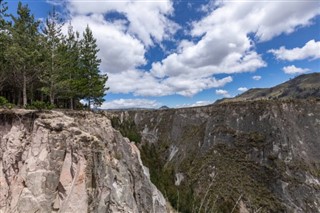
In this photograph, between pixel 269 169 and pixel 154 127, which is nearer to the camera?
pixel 269 169

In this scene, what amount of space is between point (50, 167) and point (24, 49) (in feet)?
58.1

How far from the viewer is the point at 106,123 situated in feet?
103

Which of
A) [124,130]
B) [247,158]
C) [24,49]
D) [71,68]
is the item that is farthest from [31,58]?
[247,158]

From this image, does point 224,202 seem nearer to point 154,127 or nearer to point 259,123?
point 259,123

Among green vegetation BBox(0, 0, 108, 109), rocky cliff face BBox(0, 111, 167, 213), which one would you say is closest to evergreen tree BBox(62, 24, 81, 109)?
green vegetation BBox(0, 0, 108, 109)

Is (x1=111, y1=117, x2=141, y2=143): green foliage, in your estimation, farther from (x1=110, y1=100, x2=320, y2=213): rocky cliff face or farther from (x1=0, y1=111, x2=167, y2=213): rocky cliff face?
(x1=0, y1=111, x2=167, y2=213): rocky cliff face

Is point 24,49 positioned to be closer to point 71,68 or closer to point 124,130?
point 71,68

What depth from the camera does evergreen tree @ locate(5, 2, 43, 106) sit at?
30453 millimetres

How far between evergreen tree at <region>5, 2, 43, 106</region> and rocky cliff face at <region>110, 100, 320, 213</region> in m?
23.5

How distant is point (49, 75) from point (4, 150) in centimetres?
1649

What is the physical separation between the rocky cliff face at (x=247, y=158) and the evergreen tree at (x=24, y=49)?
2352cm

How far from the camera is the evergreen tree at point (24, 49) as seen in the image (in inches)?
1199

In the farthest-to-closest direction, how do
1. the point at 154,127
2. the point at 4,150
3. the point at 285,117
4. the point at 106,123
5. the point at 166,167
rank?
1. the point at 154,127
2. the point at 166,167
3. the point at 285,117
4. the point at 106,123
5. the point at 4,150

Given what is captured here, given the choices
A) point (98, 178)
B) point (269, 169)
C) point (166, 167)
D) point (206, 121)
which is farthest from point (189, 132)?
point (98, 178)
